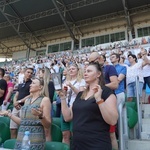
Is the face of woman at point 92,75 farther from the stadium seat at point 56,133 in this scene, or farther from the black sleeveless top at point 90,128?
the stadium seat at point 56,133

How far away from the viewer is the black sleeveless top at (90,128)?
4.51 feet

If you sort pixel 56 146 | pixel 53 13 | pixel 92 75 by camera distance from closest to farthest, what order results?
pixel 92 75 < pixel 56 146 < pixel 53 13

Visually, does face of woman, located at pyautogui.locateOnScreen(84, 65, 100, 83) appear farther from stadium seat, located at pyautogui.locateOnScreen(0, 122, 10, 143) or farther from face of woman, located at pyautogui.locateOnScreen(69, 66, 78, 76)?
stadium seat, located at pyautogui.locateOnScreen(0, 122, 10, 143)

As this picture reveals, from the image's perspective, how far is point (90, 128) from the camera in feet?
4.59

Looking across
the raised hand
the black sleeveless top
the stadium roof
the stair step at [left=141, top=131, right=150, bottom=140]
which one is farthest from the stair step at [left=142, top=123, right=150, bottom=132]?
the stadium roof

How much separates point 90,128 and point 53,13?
14.4 metres

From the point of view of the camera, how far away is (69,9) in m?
14.8

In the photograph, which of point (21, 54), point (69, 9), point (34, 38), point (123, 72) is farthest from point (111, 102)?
point (21, 54)

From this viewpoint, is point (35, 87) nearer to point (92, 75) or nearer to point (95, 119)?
point (92, 75)

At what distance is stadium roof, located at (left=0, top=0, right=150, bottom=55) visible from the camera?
13953 mm

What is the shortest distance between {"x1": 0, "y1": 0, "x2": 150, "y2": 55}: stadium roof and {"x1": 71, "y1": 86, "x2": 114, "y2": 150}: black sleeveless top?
12.8m

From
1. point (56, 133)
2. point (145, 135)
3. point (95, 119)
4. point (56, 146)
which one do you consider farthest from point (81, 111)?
point (145, 135)

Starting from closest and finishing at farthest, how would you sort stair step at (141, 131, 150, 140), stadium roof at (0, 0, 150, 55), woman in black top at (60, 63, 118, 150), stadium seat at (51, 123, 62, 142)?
woman in black top at (60, 63, 118, 150)
stadium seat at (51, 123, 62, 142)
stair step at (141, 131, 150, 140)
stadium roof at (0, 0, 150, 55)

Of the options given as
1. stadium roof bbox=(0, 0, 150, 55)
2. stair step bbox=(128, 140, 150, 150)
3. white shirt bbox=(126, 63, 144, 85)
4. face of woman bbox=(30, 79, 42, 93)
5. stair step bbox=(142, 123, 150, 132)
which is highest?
stadium roof bbox=(0, 0, 150, 55)
